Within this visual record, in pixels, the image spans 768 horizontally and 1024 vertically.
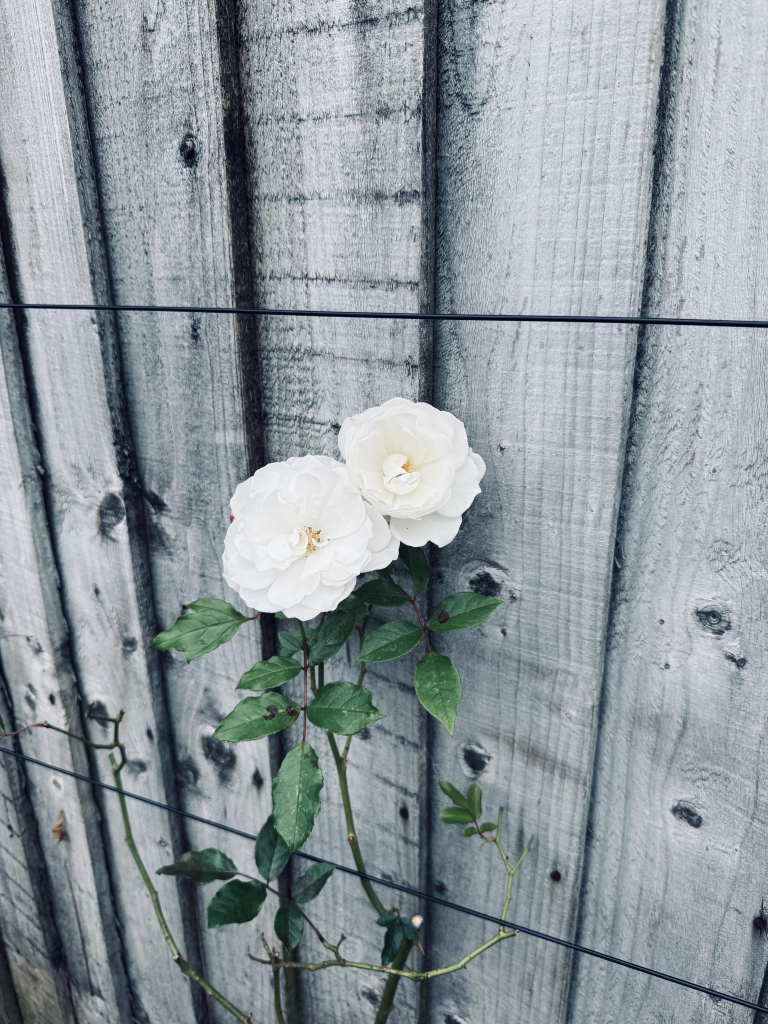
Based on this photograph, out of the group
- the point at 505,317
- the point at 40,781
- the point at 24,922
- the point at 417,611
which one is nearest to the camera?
the point at 505,317

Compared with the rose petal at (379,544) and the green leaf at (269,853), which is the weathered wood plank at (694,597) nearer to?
the rose petal at (379,544)

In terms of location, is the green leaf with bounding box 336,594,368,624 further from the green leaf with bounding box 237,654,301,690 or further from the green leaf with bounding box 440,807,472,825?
the green leaf with bounding box 440,807,472,825

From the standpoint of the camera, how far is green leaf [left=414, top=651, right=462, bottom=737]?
2.25ft

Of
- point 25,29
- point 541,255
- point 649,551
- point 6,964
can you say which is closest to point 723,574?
point 649,551

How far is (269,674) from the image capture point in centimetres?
75

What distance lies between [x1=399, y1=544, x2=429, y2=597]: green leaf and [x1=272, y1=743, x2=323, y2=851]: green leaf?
0.68 feet

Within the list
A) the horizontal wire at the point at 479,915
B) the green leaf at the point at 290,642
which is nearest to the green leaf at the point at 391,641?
the green leaf at the point at 290,642

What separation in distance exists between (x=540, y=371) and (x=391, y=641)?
0.30 meters

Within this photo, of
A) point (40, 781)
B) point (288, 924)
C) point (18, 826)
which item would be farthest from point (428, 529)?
point (18, 826)

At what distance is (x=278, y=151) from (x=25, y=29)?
343mm

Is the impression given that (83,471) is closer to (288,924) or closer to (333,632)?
(333,632)

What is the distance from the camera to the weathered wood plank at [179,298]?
736 millimetres

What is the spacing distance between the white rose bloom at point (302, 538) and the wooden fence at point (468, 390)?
131 mm

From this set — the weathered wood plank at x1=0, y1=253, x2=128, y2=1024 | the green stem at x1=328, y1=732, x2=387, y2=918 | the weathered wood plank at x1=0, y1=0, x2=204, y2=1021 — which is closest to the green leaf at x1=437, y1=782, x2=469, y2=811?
the green stem at x1=328, y1=732, x2=387, y2=918
